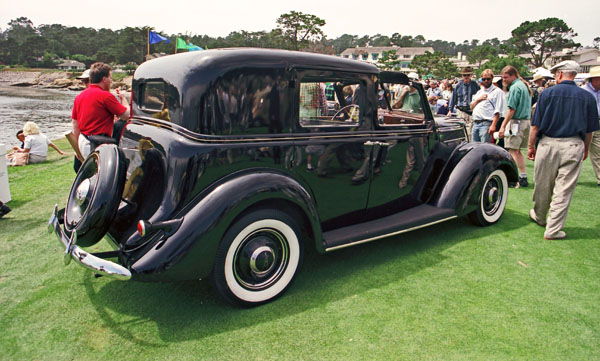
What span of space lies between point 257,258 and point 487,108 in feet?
18.3

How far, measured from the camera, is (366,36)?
183 m

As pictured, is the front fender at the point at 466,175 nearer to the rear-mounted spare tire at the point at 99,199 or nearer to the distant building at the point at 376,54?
the rear-mounted spare tire at the point at 99,199

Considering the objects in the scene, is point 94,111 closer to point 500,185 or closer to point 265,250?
point 265,250

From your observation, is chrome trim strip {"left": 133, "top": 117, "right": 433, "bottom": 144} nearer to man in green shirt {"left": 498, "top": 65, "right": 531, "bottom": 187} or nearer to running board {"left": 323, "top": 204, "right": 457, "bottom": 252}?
running board {"left": 323, "top": 204, "right": 457, "bottom": 252}

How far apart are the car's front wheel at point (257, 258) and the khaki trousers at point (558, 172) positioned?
121 inches

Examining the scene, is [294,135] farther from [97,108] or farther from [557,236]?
[557,236]

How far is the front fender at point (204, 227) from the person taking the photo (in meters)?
2.52

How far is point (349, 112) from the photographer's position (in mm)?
3738

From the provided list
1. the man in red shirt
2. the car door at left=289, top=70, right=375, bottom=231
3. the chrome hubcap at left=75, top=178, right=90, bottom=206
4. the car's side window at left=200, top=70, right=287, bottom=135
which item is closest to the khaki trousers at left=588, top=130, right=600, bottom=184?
the car door at left=289, top=70, right=375, bottom=231

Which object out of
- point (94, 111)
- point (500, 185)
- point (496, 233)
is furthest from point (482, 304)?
point (94, 111)

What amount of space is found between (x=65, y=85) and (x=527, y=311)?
8551 centimetres

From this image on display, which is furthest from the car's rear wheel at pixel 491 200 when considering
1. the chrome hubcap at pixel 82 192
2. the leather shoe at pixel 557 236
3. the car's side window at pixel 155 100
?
the chrome hubcap at pixel 82 192

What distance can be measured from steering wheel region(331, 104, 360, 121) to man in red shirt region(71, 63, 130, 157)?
235 cm

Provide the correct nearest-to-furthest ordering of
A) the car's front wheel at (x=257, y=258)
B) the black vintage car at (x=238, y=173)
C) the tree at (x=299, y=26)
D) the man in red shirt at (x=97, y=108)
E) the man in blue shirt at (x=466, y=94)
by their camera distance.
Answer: the black vintage car at (x=238, y=173), the car's front wheel at (x=257, y=258), the man in red shirt at (x=97, y=108), the man in blue shirt at (x=466, y=94), the tree at (x=299, y=26)
